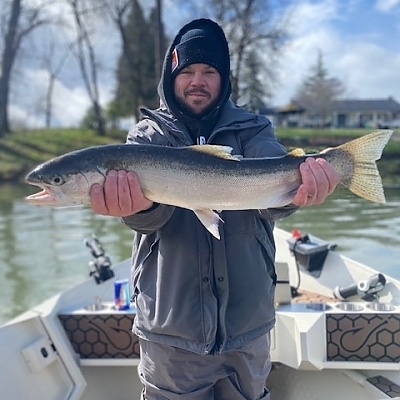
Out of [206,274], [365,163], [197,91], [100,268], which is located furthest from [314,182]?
[100,268]

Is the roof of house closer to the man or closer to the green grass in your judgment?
the green grass

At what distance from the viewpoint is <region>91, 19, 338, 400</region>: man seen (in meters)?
2.46

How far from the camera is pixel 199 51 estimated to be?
9.28 feet

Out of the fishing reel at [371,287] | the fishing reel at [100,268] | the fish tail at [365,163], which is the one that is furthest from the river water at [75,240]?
the fish tail at [365,163]

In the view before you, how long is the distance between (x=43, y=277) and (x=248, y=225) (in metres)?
7.39

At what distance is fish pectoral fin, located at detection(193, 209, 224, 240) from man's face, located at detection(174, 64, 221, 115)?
2.06ft

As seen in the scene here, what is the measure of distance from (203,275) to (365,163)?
3.17 ft

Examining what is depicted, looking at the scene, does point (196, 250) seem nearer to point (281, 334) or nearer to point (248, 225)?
point (248, 225)

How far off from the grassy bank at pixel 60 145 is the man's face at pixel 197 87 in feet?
63.2

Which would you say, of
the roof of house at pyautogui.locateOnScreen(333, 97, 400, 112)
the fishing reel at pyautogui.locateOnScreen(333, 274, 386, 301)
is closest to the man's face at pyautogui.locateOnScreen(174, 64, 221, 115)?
the fishing reel at pyautogui.locateOnScreen(333, 274, 386, 301)

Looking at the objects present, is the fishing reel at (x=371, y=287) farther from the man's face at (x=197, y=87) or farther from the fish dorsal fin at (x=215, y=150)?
the fish dorsal fin at (x=215, y=150)

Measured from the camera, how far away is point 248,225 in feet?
8.51

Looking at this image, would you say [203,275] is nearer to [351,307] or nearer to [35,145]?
[351,307]

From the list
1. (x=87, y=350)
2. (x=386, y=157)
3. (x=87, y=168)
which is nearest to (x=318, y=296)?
(x=87, y=350)
